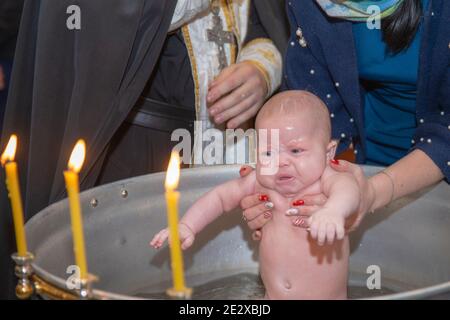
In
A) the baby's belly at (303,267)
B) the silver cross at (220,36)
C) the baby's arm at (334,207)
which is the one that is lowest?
the baby's belly at (303,267)

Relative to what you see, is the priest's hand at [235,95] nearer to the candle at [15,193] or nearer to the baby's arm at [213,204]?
the baby's arm at [213,204]

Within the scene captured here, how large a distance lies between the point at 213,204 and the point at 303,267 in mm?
149

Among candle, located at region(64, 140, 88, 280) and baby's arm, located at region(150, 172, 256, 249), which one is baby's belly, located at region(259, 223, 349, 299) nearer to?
baby's arm, located at region(150, 172, 256, 249)

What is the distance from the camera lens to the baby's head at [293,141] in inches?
41.5

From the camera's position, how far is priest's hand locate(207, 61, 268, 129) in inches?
50.5

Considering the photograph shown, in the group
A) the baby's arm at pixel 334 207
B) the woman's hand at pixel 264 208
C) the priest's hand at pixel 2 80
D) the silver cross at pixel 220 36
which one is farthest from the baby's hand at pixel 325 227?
the priest's hand at pixel 2 80

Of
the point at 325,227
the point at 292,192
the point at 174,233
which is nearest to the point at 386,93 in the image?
the point at 292,192

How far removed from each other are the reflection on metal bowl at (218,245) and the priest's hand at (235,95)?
0.32 ft

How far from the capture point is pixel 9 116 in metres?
1.29

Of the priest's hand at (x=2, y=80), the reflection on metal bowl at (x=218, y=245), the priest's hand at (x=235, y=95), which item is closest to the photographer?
the reflection on metal bowl at (x=218, y=245)

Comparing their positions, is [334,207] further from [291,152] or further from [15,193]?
[15,193]

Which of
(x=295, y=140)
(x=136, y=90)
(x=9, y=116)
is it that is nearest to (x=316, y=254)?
(x=295, y=140)

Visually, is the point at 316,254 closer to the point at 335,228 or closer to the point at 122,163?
the point at 335,228

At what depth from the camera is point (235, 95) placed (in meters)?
1.29
